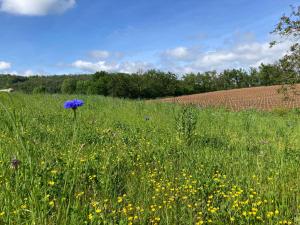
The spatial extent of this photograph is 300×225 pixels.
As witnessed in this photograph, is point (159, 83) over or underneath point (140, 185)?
over

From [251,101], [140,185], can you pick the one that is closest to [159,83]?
[251,101]

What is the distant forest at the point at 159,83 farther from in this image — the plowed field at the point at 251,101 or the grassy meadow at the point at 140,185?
the grassy meadow at the point at 140,185

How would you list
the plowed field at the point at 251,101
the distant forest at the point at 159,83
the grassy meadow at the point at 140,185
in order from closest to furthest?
1. the grassy meadow at the point at 140,185
2. the plowed field at the point at 251,101
3. the distant forest at the point at 159,83

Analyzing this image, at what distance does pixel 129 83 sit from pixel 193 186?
73101mm

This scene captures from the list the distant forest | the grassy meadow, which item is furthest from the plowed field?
the distant forest

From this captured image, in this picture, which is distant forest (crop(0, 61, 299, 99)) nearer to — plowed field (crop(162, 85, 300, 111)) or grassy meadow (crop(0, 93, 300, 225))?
plowed field (crop(162, 85, 300, 111))

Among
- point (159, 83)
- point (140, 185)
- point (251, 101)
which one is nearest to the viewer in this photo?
point (140, 185)

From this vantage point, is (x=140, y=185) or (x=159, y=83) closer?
(x=140, y=185)

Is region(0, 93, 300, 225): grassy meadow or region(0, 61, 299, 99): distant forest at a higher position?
region(0, 61, 299, 99): distant forest

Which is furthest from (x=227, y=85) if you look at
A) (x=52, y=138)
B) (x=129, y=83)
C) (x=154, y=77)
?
(x=52, y=138)

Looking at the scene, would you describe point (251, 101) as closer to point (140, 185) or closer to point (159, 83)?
point (140, 185)

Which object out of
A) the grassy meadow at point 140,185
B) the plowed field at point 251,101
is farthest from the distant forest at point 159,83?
the grassy meadow at point 140,185

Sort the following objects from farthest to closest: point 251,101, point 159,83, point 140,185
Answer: point 159,83 → point 251,101 → point 140,185

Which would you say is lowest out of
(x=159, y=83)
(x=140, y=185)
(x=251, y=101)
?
(x=140, y=185)
